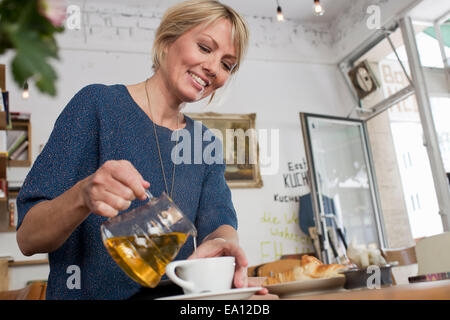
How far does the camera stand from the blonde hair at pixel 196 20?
834 millimetres

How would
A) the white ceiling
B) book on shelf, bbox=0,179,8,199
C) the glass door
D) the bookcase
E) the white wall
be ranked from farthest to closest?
the white ceiling
the glass door
the white wall
the bookcase
book on shelf, bbox=0,179,8,199

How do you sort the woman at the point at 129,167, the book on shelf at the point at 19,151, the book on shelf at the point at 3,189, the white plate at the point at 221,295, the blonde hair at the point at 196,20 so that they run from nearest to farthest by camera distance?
the white plate at the point at 221,295 → the woman at the point at 129,167 → the blonde hair at the point at 196,20 → the book on shelf at the point at 3,189 → the book on shelf at the point at 19,151

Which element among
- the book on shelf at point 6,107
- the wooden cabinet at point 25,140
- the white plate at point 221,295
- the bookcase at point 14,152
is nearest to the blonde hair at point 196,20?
the white plate at point 221,295

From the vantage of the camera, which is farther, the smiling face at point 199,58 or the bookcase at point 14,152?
the bookcase at point 14,152

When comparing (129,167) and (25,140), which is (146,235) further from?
(25,140)

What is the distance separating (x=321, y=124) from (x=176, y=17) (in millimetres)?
2944

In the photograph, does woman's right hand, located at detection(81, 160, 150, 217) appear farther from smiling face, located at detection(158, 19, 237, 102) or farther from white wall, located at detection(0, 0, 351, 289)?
white wall, located at detection(0, 0, 351, 289)

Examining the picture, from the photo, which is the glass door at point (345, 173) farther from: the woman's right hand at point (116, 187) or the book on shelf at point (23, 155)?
the woman's right hand at point (116, 187)

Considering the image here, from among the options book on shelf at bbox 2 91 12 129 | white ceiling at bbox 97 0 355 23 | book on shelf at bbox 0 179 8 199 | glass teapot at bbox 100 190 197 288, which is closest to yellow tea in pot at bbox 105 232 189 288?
glass teapot at bbox 100 190 197 288

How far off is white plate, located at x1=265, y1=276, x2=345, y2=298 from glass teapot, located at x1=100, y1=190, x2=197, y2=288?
0.62ft

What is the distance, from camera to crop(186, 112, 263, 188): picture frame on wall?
346cm

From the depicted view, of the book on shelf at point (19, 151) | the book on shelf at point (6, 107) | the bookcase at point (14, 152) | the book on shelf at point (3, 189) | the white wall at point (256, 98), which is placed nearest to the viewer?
the book on shelf at point (6, 107)

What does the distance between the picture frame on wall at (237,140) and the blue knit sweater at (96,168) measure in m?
2.56

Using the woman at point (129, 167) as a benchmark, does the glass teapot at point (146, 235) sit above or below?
below
